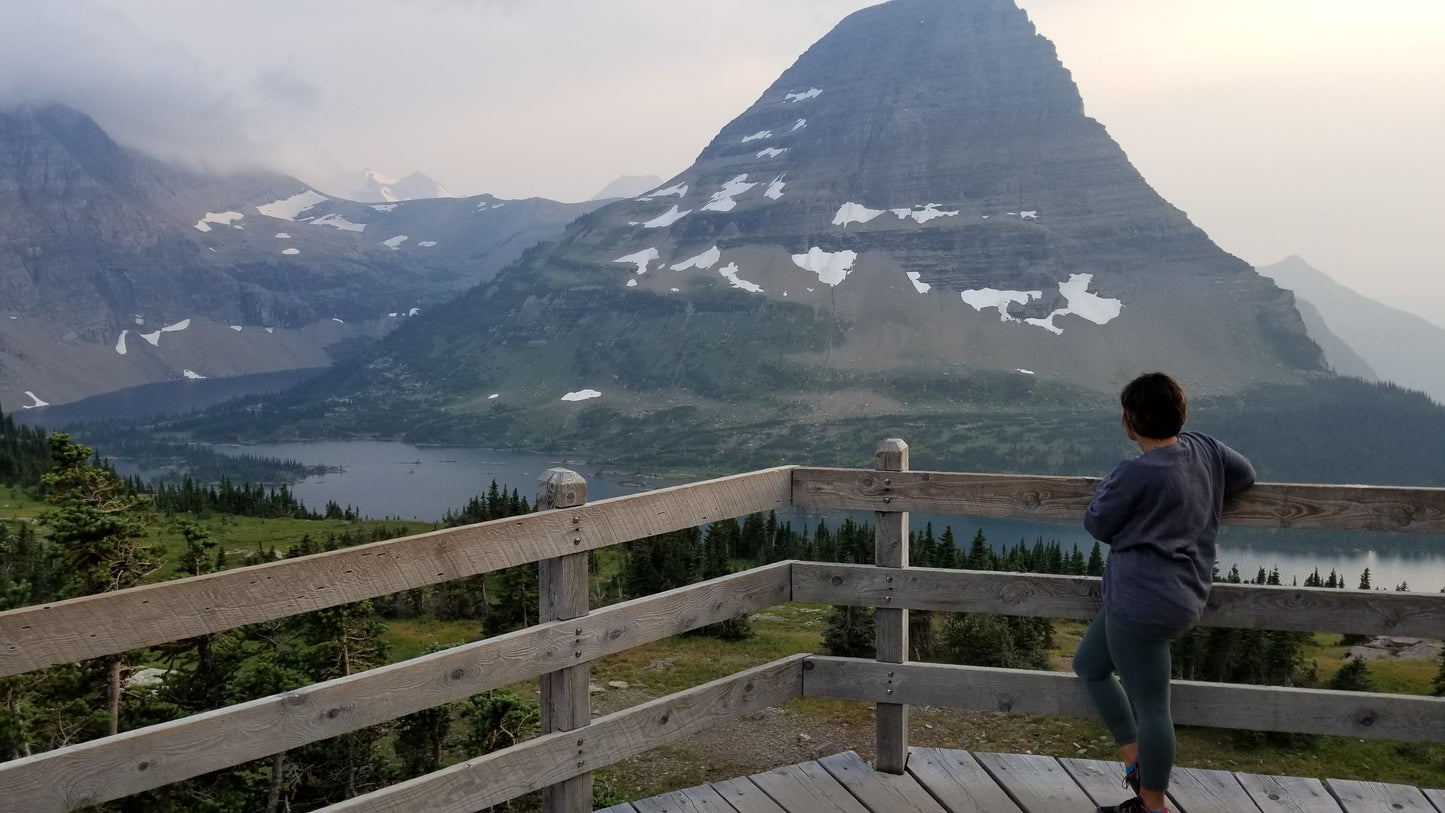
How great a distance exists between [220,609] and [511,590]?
18962 mm

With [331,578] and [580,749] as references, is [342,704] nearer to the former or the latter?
[331,578]

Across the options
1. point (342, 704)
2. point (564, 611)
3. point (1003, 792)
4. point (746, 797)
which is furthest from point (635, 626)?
point (1003, 792)

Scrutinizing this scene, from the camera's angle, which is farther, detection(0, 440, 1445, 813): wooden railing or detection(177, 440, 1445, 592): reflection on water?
detection(177, 440, 1445, 592): reflection on water

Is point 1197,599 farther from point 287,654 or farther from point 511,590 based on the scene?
point 511,590

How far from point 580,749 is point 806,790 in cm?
166

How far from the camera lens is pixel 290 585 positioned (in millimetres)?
4422

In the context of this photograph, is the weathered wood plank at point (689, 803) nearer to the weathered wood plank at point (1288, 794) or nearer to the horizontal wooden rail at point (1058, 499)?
the horizontal wooden rail at point (1058, 499)

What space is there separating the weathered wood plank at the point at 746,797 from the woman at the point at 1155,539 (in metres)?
2.16

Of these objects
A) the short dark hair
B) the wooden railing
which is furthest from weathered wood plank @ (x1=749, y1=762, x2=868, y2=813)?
the short dark hair

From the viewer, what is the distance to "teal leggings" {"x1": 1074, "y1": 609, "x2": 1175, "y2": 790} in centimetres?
522

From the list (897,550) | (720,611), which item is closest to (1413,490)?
(897,550)

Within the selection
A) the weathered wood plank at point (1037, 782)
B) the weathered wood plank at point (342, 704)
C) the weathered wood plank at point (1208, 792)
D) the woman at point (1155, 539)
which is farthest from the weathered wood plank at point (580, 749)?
the weathered wood plank at point (1208, 792)

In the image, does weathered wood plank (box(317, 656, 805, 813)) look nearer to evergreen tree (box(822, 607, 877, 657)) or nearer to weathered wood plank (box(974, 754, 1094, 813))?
weathered wood plank (box(974, 754, 1094, 813))

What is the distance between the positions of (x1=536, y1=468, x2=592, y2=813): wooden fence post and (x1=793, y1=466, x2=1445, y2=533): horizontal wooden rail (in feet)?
5.33
